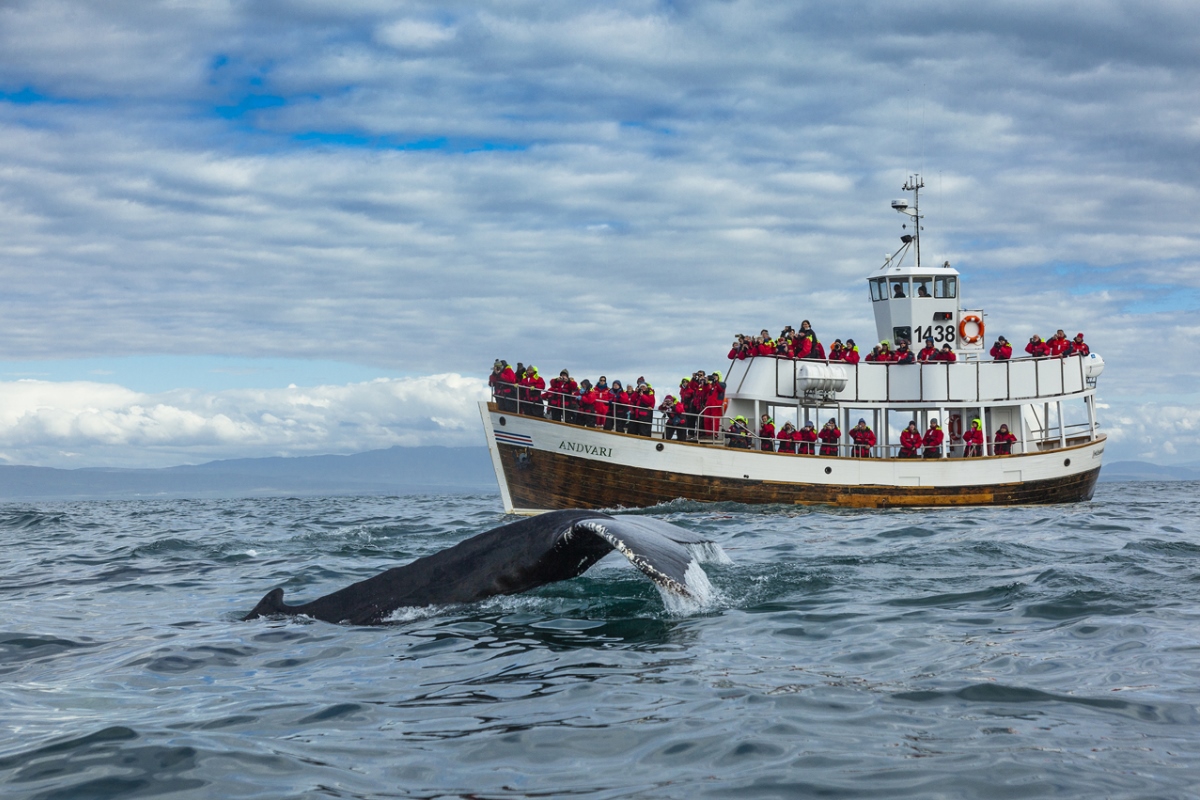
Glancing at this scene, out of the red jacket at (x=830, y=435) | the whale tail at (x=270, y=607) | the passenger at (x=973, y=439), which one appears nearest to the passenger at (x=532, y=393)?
the red jacket at (x=830, y=435)

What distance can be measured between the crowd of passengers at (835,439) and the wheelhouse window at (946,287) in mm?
5047

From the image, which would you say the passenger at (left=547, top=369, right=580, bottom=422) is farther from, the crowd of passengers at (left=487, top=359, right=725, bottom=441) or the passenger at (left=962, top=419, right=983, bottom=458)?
the passenger at (left=962, top=419, right=983, bottom=458)

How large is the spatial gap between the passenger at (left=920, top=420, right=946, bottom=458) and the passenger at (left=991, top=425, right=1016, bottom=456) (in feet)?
5.03

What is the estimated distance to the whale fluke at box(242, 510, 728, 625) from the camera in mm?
7535

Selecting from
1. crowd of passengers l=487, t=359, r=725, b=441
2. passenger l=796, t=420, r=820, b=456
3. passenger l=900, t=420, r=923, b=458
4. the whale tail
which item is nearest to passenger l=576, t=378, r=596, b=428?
crowd of passengers l=487, t=359, r=725, b=441

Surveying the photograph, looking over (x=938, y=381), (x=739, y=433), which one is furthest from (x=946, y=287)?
(x=739, y=433)

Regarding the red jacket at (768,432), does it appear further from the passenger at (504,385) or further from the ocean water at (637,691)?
the ocean water at (637,691)

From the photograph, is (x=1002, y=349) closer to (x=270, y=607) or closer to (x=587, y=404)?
(x=587, y=404)

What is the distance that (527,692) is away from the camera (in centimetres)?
653

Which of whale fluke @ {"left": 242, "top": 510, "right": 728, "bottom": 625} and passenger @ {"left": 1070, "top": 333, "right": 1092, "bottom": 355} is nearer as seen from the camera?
whale fluke @ {"left": 242, "top": 510, "right": 728, "bottom": 625}

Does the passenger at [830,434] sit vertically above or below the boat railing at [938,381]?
below

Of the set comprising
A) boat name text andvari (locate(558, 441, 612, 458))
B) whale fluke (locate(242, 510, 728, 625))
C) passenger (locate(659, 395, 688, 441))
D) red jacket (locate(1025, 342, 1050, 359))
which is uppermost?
red jacket (locate(1025, 342, 1050, 359))

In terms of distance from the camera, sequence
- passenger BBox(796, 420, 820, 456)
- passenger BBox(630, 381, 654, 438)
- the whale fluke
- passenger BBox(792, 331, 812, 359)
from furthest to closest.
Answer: passenger BBox(792, 331, 812, 359) → passenger BBox(796, 420, 820, 456) → passenger BBox(630, 381, 654, 438) → the whale fluke

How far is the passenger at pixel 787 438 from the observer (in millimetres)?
29283
